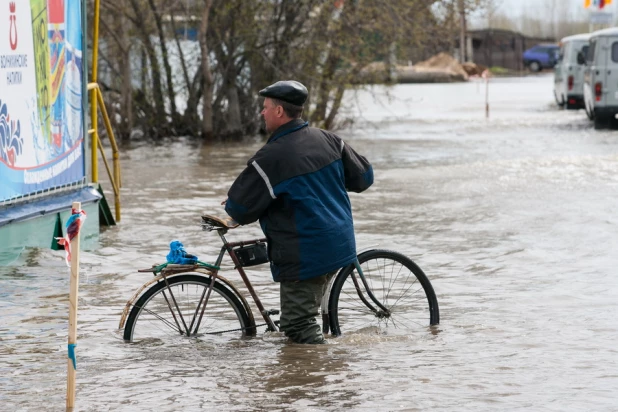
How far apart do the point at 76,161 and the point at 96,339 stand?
4.23m

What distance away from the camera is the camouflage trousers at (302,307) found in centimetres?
693

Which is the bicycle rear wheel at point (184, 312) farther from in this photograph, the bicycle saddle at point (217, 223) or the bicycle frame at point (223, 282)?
the bicycle saddle at point (217, 223)

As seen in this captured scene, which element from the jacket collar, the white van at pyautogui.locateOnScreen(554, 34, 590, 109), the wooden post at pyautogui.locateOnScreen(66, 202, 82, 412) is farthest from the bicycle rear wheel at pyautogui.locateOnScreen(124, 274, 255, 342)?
the white van at pyautogui.locateOnScreen(554, 34, 590, 109)

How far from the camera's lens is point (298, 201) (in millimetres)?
6746

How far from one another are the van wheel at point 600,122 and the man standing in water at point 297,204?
20448 millimetres

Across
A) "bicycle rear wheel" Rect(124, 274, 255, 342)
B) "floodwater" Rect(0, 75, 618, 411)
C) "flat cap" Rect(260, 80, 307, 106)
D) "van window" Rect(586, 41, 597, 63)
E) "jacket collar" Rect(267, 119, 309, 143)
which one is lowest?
"floodwater" Rect(0, 75, 618, 411)

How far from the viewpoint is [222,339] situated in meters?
7.28

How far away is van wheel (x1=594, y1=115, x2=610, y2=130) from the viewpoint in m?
26.5

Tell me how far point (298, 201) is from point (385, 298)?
40.9 inches

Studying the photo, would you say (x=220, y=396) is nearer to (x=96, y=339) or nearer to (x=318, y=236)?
(x=318, y=236)

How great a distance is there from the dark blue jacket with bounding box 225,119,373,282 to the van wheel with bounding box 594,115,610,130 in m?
20.5

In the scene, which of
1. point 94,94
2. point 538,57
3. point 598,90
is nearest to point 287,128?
point 94,94

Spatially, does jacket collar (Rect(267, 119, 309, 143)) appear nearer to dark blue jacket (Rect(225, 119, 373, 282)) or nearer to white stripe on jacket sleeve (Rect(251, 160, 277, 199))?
dark blue jacket (Rect(225, 119, 373, 282))

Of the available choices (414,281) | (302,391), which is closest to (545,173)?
(414,281)
